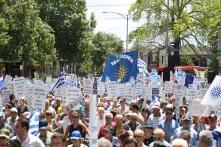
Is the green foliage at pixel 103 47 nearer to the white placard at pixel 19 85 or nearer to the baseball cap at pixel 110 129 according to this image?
the white placard at pixel 19 85

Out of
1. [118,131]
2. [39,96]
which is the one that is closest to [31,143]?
[118,131]

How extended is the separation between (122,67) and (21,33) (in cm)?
3212

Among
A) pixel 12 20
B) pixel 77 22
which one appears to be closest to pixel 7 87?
pixel 12 20

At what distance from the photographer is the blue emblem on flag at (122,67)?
57.4 ft

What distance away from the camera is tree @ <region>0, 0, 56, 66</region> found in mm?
45269

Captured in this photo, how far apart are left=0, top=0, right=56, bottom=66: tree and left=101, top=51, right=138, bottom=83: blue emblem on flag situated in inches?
995

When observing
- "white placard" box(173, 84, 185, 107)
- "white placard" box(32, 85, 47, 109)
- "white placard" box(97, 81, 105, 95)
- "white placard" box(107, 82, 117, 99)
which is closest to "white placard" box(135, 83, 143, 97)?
"white placard" box(107, 82, 117, 99)

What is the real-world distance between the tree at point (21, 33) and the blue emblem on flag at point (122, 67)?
82.9 feet

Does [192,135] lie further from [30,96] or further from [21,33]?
[21,33]

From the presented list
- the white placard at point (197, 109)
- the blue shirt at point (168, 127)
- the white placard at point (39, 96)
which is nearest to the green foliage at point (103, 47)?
the white placard at point (39, 96)

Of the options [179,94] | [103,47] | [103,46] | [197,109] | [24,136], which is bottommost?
[24,136]

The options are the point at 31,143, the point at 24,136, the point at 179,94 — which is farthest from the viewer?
the point at 179,94

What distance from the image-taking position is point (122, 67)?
58.4 ft

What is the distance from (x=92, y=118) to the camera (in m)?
6.47
